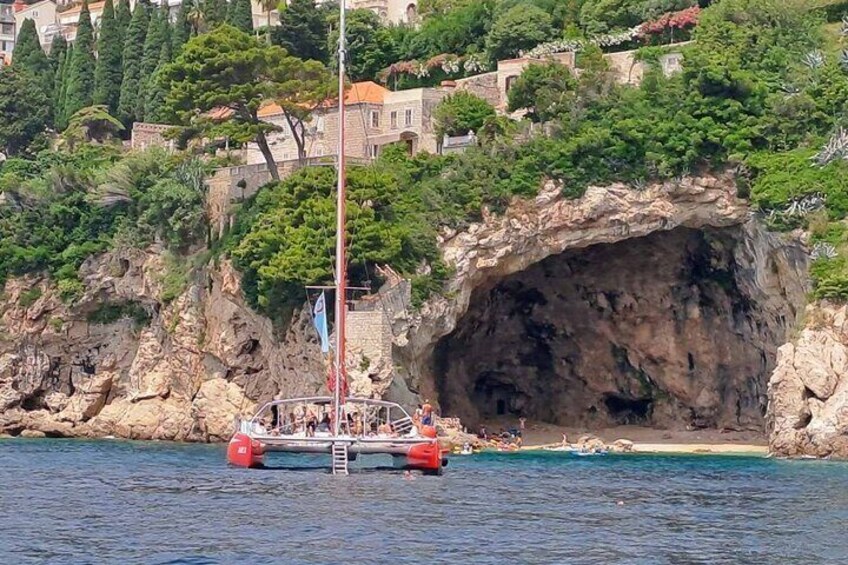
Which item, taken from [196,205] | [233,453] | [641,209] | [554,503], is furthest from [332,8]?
[554,503]

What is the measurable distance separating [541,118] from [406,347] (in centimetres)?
1146

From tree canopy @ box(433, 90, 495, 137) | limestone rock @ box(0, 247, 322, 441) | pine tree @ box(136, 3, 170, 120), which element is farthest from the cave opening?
pine tree @ box(136, 3, 170, 120)

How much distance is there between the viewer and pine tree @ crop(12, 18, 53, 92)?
334 feet

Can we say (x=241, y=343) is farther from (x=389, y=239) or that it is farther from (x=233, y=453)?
(x=233, y=453)

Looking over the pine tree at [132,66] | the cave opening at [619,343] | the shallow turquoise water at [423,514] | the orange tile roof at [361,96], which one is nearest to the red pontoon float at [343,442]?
the shallow turquoise water at [423,514]

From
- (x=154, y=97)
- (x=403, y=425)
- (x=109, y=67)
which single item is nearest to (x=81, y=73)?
(x=109, y=67)

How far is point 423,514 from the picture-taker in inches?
1665

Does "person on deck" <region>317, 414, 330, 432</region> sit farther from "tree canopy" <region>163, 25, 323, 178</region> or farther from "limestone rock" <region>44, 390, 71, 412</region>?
"limestone rock" <region>44, 390, 71, 412</region>

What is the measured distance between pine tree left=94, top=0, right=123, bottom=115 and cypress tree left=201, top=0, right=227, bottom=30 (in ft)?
A: 16.6

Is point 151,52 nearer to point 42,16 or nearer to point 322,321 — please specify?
point 42,16

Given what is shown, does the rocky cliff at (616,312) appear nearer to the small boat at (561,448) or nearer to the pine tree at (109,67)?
the small boat at (561,448)

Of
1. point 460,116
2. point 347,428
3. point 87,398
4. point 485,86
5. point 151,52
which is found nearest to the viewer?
point 347,428

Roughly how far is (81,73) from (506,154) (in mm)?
35977

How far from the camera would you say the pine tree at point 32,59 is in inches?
4004
